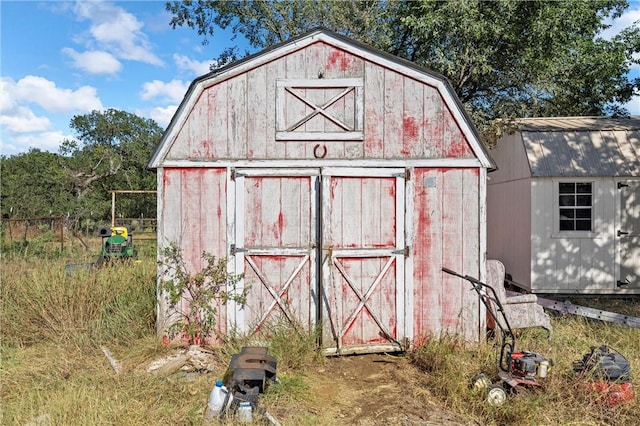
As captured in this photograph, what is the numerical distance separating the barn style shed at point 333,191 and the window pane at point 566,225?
4899 millimetres

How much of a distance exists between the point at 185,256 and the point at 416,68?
3.81 metres

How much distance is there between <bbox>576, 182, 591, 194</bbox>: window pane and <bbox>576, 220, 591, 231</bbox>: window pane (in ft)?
2.07

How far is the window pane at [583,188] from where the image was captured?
9.53 metres

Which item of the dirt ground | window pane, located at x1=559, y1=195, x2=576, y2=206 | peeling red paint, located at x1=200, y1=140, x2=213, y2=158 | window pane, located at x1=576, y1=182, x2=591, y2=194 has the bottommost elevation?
the dirt ground

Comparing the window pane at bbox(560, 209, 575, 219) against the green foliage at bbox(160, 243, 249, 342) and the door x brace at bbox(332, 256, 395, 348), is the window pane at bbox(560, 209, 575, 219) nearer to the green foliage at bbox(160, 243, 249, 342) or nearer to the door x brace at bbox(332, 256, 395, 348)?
the door x brace at bbox(332, 256, 395, 348)

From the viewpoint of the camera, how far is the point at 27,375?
4.78 m

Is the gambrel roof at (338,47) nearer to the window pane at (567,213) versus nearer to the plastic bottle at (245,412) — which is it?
the plastic bottle at (245,412)

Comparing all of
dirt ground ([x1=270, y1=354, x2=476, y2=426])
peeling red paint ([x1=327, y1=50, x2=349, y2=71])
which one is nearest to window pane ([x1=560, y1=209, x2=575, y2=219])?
dirt ground ([x1=270, y1=354, x2=476, y2=426])

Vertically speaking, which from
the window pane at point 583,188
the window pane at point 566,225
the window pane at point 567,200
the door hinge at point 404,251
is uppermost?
the window pane at point 583,188

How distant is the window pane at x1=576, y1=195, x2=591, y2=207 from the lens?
9516 millimetres

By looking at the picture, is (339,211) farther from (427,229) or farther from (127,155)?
(127,155)

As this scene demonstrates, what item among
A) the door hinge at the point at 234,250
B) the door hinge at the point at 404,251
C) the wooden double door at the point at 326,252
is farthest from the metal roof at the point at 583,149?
the door hinge at the point at 234,250

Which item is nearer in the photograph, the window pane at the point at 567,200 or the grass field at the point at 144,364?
the grass field at the point at 144,364

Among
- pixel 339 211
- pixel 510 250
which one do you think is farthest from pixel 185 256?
pixel 510 250
